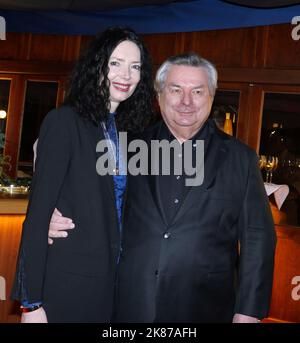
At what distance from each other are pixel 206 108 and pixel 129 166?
0.37 metres

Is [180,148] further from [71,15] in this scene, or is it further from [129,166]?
[71,15]

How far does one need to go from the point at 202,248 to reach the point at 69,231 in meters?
0.48

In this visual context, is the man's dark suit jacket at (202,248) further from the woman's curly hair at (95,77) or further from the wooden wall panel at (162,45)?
the wooden wall panel at (162,45)

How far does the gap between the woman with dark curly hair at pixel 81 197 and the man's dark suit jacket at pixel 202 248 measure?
10cm

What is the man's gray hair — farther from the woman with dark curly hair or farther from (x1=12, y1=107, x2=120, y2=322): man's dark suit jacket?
(x1=12, y1=107, x2=120, y2=322): man's dark suit jacket

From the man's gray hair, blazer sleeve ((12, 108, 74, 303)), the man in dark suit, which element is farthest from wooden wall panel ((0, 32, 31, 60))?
blazer sleeve ((12, 108, 74, 303))

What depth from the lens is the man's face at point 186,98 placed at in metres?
1.75

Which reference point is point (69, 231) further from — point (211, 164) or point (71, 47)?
point (71, 47)

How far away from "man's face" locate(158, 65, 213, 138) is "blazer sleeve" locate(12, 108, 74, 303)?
51cm

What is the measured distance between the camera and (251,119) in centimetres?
416

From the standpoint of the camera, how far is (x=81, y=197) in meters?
1.49

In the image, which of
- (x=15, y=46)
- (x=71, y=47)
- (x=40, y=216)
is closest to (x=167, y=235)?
(x=40, y=216)

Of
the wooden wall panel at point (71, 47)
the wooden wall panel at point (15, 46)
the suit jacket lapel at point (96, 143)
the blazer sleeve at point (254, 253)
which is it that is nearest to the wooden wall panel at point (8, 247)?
the suit jacket lapel at point (96, 143)

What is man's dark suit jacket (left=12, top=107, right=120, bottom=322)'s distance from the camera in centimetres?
142
